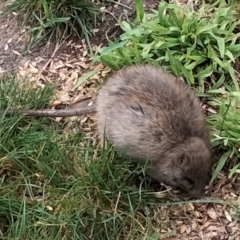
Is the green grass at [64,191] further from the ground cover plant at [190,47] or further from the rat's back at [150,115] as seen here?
the ground cover plant at [190,47]

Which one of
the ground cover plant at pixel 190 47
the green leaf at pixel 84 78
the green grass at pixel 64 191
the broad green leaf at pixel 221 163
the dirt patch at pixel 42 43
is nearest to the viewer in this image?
the green grass at pixel 64 191

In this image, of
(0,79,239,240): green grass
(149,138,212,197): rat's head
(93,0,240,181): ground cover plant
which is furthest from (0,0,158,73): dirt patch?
(149,138,212,197): rat's head

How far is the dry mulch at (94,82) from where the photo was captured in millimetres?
5082

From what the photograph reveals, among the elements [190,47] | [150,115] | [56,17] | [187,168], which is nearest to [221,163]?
[187,168]

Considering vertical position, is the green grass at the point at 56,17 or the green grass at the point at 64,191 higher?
the green grass at the point at 56,17

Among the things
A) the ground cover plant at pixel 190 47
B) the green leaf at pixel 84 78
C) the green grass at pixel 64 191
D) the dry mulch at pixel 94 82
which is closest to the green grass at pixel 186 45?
the ground cover plant at pixel 190 47

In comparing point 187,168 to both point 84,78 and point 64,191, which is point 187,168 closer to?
point 64,191

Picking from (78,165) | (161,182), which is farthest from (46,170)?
(161,182)

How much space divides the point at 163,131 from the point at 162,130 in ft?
0.03

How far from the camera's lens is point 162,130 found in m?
5.07

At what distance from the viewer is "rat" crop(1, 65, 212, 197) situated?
16.6 feet

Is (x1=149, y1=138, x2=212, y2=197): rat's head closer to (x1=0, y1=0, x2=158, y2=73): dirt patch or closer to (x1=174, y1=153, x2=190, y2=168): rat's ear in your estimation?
(x1=174, y1=153, x2=190, y2=168): rat's ear

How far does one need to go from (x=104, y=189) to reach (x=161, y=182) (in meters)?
0.43

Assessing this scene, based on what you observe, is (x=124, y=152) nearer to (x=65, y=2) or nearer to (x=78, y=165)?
(x=78, y=165)
